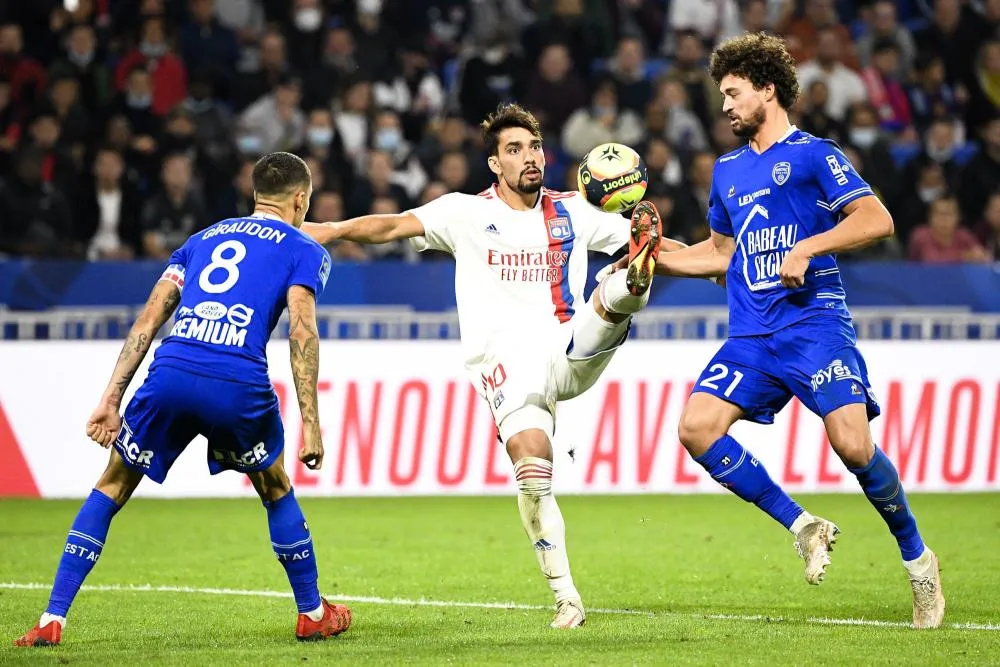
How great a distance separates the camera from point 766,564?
9.41m

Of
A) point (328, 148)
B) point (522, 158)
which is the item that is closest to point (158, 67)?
point (328, 148)

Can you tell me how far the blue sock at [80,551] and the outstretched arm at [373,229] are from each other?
1.69 metres

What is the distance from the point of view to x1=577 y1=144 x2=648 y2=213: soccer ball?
7.48 metres

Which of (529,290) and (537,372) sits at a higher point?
(529,290)

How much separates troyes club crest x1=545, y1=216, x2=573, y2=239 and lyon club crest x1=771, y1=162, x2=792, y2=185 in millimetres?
1187

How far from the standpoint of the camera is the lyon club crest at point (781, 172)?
694 cm

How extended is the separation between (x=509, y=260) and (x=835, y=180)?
5.44 ft

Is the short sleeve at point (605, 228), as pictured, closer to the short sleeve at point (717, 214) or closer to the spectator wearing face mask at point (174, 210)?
the short sleeve at point (717, 214)

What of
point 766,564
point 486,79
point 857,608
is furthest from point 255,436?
point 486,79

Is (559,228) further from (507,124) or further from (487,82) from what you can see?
(487,82)

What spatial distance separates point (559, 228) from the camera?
7.73m

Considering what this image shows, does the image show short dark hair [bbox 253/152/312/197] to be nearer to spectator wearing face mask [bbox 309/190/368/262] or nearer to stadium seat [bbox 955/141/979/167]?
spectator wearing face mask [bbox 309/190/368/262]

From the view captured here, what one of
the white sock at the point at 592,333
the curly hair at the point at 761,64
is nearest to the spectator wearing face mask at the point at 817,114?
the curly hair at the point at 761,64

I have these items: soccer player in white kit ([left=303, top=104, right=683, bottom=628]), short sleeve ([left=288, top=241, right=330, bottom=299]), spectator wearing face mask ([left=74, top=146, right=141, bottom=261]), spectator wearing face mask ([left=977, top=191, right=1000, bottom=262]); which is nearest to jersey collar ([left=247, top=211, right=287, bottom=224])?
short sleeve ([left=288, top=241, right=330, bottom=299])
